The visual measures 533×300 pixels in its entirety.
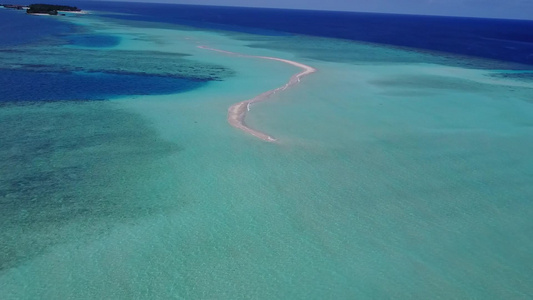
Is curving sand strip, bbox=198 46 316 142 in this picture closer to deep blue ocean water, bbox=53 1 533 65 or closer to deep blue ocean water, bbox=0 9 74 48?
deep blue ocean water, bbox=0 9 74 48

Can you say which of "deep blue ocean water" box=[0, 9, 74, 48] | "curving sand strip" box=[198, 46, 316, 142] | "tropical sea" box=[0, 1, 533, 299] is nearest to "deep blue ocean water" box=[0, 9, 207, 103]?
"tropical sea" box=[0, 1, 533, 299]

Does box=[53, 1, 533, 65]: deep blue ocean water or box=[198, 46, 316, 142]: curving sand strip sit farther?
box=[53, 1, 533, 65]: deep blue ocean water

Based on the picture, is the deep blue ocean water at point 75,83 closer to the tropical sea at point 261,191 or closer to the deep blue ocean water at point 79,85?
the deep blue ocean water at point 79,85

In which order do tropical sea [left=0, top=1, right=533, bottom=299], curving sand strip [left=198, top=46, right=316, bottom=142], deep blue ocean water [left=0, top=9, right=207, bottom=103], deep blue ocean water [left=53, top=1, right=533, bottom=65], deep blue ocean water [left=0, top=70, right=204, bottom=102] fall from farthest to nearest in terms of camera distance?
deep blue ocean water [left=53, top=1, right=533, bottom=65] < deep blue ocean water [left=0, top=9, right=207, bottom=103] < deep blue ocean water [left=0, top=70, right=204, bottom=102] < curving sand strip [left=198, top=46, right=316, bottom=142] < tropical sea [left=0, top=1, right=533, bottom=299]

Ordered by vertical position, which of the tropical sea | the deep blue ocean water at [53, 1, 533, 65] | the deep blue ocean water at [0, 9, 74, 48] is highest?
the deep blue ocean water at [53, 1, 533, 65]

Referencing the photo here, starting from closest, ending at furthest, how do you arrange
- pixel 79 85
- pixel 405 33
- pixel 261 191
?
pixel 261 191
pixel 79 85
pixel 405 33

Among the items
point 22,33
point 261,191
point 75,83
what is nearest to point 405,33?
point 22,33

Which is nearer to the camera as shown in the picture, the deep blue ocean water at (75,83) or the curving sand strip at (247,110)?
the curving sand strip at (247,110)

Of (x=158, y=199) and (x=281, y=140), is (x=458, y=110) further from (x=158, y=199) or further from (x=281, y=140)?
(x=158, y=199)

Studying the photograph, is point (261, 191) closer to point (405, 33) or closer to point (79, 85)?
point (79, 85)

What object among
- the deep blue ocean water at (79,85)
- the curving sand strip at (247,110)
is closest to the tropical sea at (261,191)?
the deep blue ocean water at (79,85)
